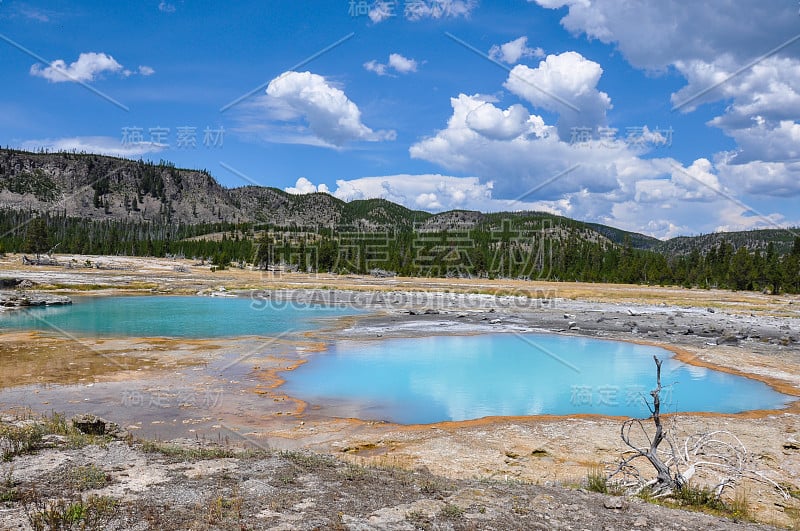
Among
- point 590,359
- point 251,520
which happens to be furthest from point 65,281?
point 251,520

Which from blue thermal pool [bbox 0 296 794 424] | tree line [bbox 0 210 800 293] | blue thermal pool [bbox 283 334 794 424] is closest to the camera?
blue thermal pool [bbox 283 334 794 424]

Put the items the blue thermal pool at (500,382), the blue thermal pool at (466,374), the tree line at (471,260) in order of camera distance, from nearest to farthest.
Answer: the blue thermal pool at (500,382) → the blue thermal pool at (466,374) → the tree line at (471,260)

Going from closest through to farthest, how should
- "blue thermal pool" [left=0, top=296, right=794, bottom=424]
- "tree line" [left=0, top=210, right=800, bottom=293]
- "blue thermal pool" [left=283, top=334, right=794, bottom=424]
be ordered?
"blue thermal pool" [left=283, top=334, right=794, bottom=424] → "blue thermal pool" [left=0, top=296, right=794, bottom=424] → "tree line" [left=0, top=210, right=800, bottom=293]

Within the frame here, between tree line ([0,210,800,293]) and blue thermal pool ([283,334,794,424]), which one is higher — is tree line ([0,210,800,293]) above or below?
above

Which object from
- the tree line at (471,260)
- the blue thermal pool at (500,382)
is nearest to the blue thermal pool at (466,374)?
the blue thermal pool at (500,382)

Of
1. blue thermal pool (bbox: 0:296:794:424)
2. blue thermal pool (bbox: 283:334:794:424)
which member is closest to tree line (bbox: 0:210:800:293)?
blue thermal pool (bbox: 0:296:794:424)

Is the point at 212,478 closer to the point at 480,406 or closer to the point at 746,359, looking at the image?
the point at 480,406

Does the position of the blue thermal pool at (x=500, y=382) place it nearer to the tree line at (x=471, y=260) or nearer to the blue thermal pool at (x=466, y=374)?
the blue thermal pool at (x=466, y=374)

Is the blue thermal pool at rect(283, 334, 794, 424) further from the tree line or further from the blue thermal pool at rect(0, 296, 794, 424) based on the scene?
the tree line

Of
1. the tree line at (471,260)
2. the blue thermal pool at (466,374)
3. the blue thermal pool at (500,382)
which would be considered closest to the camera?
the blue thermal pool at (500,382)

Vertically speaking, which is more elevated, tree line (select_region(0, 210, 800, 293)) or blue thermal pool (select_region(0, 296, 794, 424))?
tree line (select_region(0, 210, 800, 293))

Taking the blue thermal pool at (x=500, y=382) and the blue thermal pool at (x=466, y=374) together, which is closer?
the blue thermal pool at (x=500, y=382)

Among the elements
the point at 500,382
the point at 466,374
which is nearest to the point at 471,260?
the point at 466,374

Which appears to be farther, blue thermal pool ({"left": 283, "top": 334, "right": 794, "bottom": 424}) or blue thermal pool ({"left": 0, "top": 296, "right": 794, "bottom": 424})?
blue thermal pool ({"left": 0, "top": 296, "right": 794, "bottom": 424})
